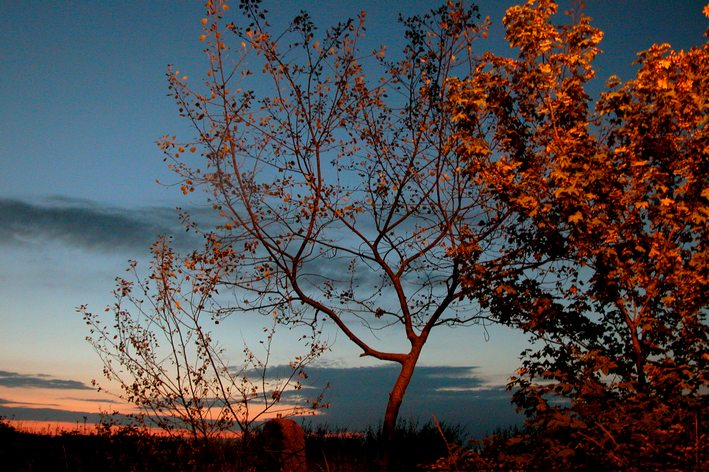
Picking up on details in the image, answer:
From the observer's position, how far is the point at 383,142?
15.2m

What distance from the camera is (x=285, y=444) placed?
11.9 metres

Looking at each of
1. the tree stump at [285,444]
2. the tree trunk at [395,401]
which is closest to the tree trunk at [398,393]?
the tree trunk at [395,401]

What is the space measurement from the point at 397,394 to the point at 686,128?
7.93 meters

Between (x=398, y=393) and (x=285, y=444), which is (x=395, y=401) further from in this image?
(x=285, y=444)

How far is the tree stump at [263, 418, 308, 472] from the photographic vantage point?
1167cm

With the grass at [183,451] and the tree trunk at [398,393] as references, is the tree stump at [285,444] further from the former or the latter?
the tree trunk at [398,393]

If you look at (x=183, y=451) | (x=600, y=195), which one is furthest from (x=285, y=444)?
(x=600, y=195)

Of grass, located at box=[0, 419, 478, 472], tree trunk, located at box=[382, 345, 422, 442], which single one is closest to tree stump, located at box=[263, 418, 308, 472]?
grass, located at box=[0, 419, 478, 472]

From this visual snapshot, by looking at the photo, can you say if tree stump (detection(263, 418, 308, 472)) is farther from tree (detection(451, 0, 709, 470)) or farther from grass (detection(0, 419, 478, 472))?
tree (detection(451, 0, 709, 470))

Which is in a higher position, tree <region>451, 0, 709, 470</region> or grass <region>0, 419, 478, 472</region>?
tree <region>451, 0, 709, 470</region>

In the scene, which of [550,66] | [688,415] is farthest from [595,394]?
[550,66]

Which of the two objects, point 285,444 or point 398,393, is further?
point 398,393

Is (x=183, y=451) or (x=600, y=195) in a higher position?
(x=600, y=195)

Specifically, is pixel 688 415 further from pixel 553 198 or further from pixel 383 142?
pixel 383 142
